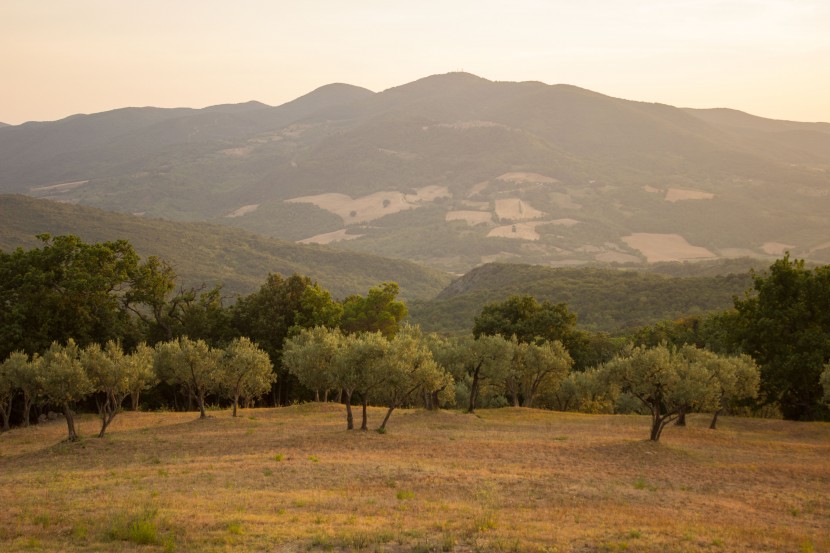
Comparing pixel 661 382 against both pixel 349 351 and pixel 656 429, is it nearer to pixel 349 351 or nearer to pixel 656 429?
pixel 656 429

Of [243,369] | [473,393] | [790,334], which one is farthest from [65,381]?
[790,334]

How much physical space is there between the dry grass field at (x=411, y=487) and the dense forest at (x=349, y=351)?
348 cm

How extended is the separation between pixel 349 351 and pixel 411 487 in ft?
55.7

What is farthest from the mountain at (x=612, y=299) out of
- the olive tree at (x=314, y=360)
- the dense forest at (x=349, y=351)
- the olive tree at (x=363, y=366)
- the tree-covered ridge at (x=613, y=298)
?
the olive tree at (x=363, y=366)

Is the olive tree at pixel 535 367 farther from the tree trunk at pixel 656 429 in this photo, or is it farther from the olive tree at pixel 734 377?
the tree trunk at pixel 656 429

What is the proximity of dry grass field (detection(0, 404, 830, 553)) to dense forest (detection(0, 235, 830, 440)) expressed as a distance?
3482 millimetres

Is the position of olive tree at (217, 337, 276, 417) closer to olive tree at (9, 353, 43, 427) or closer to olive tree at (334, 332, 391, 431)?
olive tree at (334, 332, 391, 431)

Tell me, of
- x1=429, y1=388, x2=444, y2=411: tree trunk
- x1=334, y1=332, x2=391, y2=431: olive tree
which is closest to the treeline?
x1=429, y1=388, x2=444, y2=411: tree trunk

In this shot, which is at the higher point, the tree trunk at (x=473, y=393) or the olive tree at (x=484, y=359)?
the olive tree at (x=484, y=359)

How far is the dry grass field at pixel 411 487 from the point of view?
22.6m

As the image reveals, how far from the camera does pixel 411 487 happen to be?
31766 mm

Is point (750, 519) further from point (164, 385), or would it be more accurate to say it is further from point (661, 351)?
point (164, 385)

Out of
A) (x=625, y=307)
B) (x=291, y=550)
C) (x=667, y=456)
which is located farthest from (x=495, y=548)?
(x=625, y=307)

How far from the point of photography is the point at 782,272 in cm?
6738
